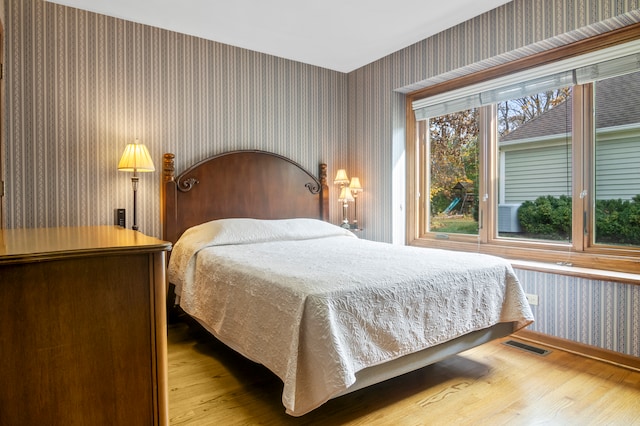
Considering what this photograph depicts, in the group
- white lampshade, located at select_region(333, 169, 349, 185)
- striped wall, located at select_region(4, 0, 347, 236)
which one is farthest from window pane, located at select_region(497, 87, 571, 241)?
striped wall, located at select_region(4, 0, 347, 236)

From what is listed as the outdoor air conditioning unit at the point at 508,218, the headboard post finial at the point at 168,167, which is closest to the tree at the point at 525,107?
the outdoor air conditioning unit at the point at 508,218

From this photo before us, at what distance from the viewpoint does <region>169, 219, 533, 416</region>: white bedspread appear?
152 cm

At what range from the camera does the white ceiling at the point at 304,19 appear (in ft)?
9.15

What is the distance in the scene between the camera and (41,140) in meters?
2.75

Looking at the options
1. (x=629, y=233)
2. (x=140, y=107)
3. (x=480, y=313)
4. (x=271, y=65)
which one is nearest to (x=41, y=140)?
(x=140, y=107)

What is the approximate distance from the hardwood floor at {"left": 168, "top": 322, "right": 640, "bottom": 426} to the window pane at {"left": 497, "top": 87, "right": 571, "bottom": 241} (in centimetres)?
97

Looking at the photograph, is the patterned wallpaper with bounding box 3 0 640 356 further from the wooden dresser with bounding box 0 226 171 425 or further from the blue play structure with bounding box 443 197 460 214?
the wooden dresser with bounding box 0 226 171 425

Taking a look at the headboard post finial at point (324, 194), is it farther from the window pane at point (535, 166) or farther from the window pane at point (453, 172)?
the window pane at point (535, 166)

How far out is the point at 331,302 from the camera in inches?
61.6

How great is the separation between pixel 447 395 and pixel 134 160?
2.53 metres

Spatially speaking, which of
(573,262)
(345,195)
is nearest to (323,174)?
(345,195)

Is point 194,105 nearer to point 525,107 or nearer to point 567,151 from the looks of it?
point 525,107

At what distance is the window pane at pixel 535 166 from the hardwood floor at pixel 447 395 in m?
0.97

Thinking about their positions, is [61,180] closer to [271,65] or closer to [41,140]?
[41,140]
